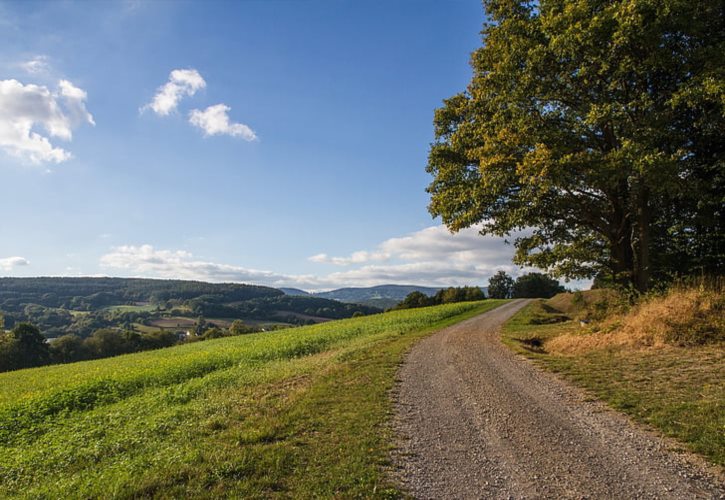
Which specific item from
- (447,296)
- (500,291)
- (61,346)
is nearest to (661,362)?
(447,296)

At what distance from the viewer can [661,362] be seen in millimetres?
11875

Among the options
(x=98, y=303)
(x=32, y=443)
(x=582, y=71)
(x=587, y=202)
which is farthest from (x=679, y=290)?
(x=98, y=303)

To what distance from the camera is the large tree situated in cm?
1462

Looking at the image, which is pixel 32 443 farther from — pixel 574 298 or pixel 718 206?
pixel 574 298

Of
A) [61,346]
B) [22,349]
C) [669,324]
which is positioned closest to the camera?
[669,324]

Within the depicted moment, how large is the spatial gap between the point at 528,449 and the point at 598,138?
612 inches

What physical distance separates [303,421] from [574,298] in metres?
39.5

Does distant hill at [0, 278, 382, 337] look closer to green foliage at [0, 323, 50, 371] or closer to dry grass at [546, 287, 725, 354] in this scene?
green foliage at [0, 323, 50, 371]

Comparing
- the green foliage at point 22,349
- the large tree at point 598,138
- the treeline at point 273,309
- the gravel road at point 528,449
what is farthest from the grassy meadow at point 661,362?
the treeline at point 273,309

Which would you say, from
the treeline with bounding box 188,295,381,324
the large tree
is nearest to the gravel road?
the large tree

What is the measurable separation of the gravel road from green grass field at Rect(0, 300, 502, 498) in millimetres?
747

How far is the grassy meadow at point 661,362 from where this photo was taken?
7.61m

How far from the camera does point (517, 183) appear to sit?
1808 centimetres

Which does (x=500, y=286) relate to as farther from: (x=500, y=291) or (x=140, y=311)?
(x=140, y=311)
